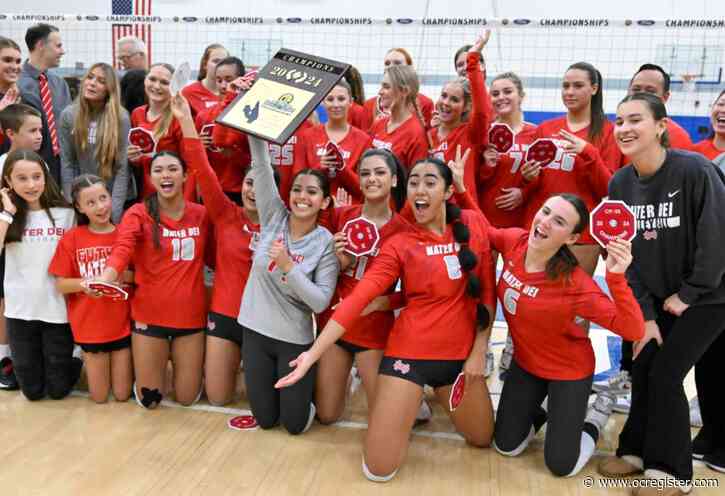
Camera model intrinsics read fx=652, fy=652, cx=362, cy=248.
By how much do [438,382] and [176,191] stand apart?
1974 mm

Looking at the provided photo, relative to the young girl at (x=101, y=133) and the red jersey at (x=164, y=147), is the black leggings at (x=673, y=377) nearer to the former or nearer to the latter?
the red jersey at (x=164, y=147)

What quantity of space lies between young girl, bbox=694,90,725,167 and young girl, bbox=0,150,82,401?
4056mm

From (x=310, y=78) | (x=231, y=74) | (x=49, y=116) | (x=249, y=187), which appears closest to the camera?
(x=310, y=78)

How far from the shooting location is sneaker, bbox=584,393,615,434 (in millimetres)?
3839

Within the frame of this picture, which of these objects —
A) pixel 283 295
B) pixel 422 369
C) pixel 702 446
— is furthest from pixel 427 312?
pixel 702 446

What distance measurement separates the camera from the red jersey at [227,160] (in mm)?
4535

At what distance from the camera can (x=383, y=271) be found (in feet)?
11.2

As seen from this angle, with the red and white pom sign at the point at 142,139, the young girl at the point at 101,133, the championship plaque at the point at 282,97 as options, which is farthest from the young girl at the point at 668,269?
the young girl at the point at 101,133

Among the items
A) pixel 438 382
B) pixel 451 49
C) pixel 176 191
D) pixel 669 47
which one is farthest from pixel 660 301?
pixel 669 47

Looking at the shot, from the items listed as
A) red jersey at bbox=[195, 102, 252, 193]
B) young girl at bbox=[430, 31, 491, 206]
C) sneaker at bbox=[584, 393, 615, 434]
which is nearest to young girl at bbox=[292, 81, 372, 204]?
red jersey at bbox=[195, 102, 252, 193]

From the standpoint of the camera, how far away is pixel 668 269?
321 centimetres

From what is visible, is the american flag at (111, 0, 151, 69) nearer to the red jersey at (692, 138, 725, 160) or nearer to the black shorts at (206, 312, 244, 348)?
the black shorts at (206, 312, 244, 348)

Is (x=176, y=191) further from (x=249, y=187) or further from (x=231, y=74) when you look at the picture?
(x=231, y=74)

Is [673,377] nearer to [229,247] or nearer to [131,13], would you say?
[229,247]
